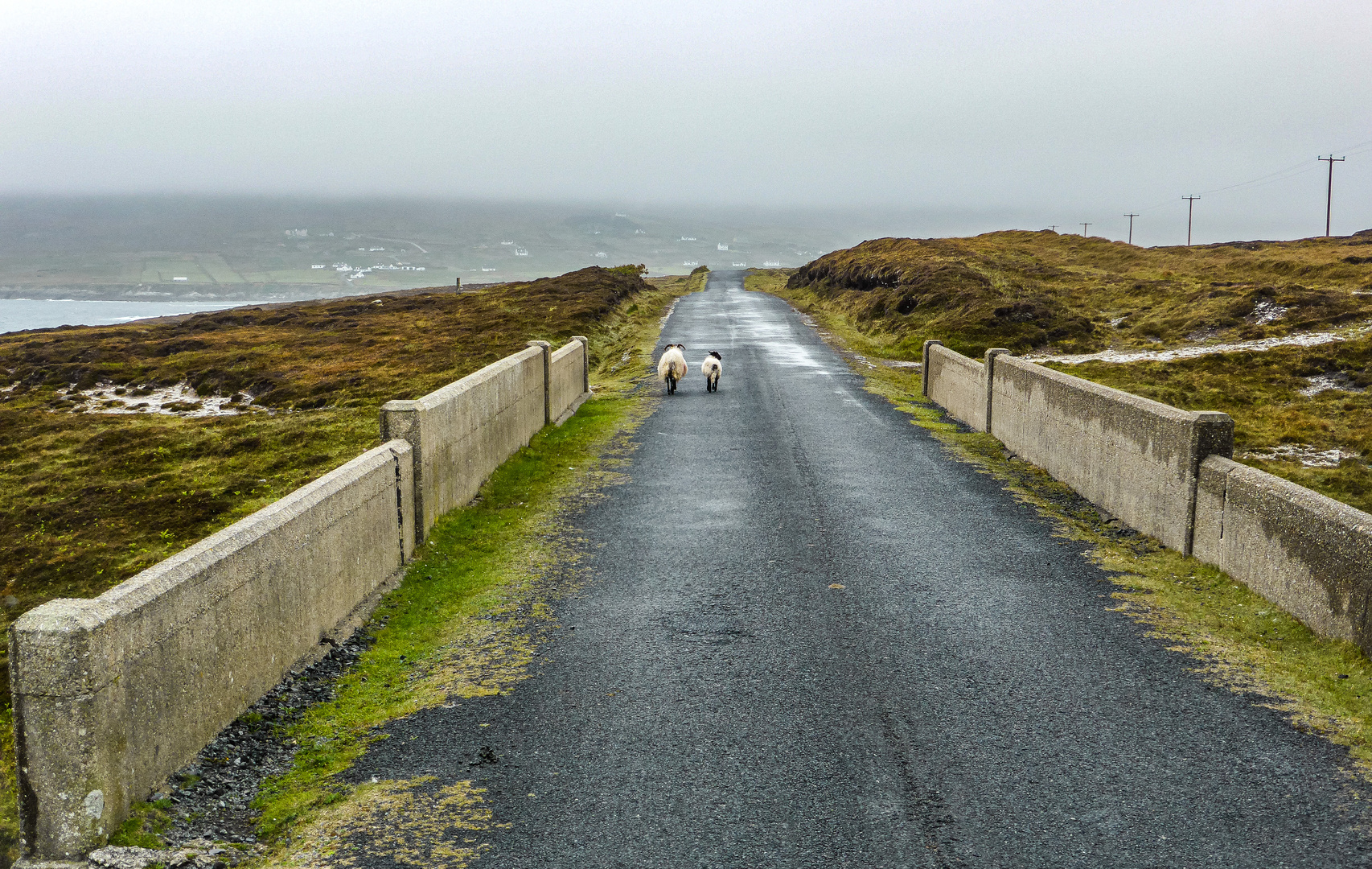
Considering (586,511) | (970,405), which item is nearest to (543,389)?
(586,511)

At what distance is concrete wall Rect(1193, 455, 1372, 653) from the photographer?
7.59m

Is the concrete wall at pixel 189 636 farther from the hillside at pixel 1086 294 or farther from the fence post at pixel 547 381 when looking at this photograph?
the hillside at pixel 1086 294

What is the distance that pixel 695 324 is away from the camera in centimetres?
4459

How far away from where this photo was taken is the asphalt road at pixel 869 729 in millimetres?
5301

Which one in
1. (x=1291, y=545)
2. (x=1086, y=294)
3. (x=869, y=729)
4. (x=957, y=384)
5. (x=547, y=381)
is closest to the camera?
(x=869, y=729)

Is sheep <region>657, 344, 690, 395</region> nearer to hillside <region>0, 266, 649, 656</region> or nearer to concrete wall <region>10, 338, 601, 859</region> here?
hillside <region>0, 266, 649, 656</region>

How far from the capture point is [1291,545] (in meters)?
8.47

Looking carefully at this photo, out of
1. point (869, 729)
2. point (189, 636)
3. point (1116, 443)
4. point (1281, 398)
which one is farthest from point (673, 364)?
point (189, 636)

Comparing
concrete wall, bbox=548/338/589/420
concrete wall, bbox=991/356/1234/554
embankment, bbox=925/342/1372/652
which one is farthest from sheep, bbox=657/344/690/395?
embankment, bbox=925/342/1372/652

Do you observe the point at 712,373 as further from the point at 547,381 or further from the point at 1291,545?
the point at 1291,545

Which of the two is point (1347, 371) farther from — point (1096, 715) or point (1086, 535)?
point (1096, 715)

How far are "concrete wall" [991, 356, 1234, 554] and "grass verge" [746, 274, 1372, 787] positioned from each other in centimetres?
31

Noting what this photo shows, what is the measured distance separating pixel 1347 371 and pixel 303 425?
28.5 metres

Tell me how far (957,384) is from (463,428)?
11737 mm
